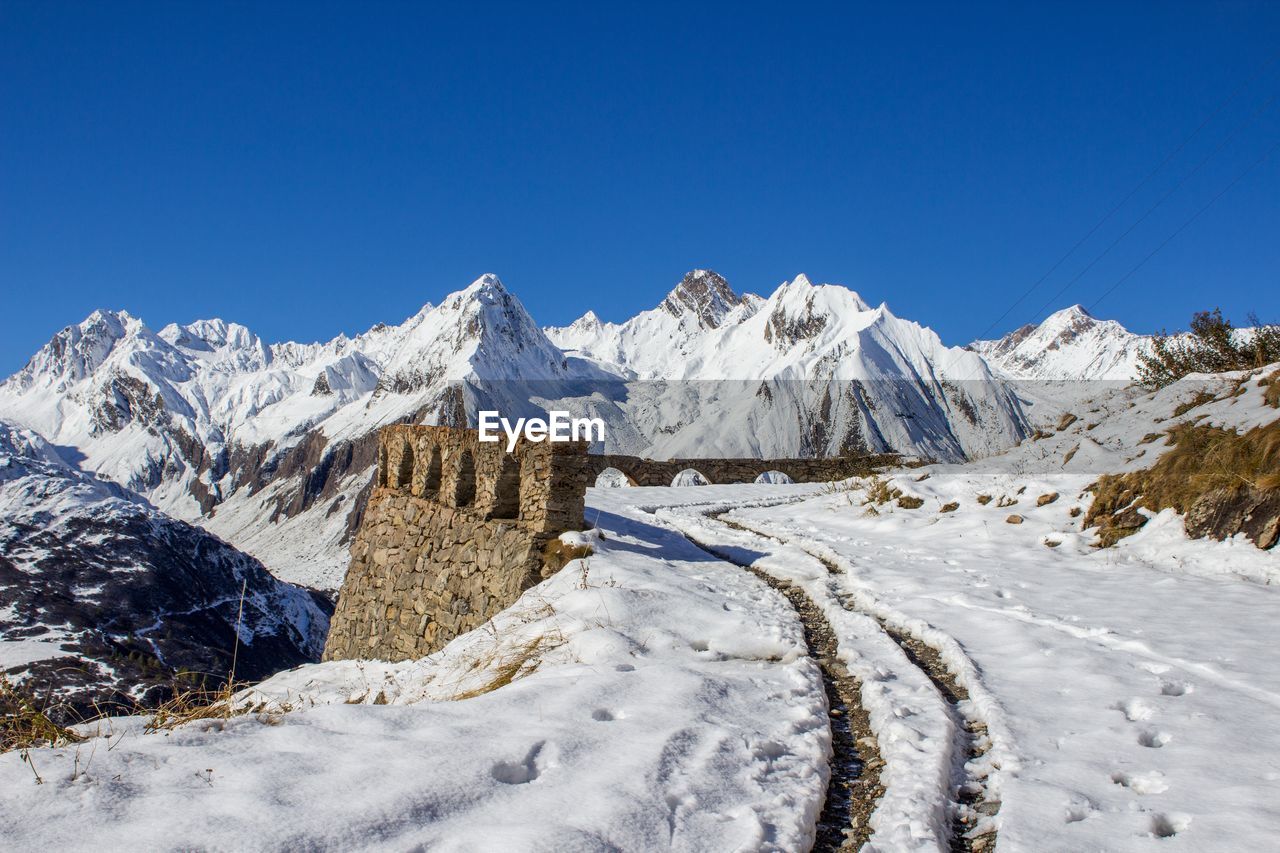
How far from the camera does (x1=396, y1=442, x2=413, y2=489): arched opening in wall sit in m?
14.5

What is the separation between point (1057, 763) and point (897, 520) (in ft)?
33.5

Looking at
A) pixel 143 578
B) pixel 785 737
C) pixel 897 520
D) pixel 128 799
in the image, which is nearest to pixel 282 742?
pixel 128 799

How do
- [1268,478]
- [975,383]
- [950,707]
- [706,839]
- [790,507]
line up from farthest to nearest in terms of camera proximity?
[975,383] < [790,507] < [1268,478] < [950,707] < [706,839]

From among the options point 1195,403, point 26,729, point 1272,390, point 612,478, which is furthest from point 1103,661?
point 612,478

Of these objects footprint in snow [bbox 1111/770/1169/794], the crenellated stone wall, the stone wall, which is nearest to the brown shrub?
footprint in snow [bbox 1111/770/1169/794]

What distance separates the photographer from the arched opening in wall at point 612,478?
28531mm

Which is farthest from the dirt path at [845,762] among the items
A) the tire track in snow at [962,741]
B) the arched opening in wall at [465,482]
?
the arched opening in wall at [465,482]

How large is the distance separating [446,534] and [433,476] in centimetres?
181

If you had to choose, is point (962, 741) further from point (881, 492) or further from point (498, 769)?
point (881, 492)

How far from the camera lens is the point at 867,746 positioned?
504 centimetres

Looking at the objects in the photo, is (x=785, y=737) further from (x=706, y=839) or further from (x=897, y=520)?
(x=897, y=520)

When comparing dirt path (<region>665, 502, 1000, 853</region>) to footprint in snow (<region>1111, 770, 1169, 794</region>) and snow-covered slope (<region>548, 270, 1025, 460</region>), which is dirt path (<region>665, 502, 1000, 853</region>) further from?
snow-covered slope (<region>548, 270, 1025, 460</region>)

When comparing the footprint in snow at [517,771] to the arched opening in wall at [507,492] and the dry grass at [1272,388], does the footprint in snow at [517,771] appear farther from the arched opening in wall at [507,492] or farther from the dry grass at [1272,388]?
the dry grass at [1272,388]

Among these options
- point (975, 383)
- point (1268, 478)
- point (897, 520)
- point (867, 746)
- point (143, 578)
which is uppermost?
point (975, 383)
